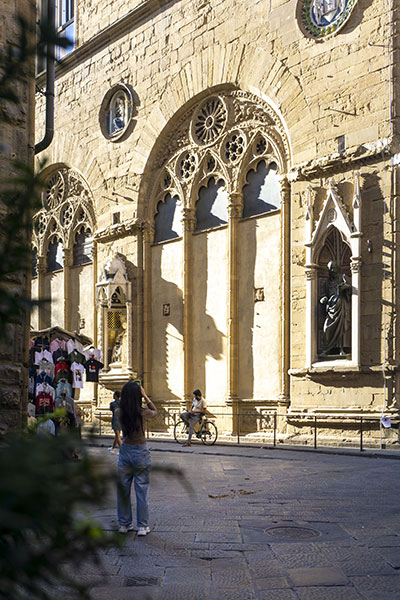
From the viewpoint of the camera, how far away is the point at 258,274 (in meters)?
22.2

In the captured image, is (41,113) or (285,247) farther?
(41,113)

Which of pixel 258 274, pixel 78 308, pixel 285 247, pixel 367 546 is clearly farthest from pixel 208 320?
pixel 367 546

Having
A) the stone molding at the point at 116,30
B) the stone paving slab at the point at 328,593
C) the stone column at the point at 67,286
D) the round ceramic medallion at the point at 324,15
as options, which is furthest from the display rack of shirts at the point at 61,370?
the stone column at the point at 67,286

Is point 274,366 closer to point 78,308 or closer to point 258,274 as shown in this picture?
point 258,274

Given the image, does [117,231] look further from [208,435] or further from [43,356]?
[43,356]

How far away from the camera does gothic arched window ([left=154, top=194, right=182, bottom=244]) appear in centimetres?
2539

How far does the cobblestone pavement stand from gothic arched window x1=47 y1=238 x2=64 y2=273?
66.0ft

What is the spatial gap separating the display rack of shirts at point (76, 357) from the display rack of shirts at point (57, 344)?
238 millimetres

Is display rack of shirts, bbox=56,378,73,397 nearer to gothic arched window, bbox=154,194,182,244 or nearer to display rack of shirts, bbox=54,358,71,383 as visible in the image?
display rack of shirts, bbox=54,358,71,383

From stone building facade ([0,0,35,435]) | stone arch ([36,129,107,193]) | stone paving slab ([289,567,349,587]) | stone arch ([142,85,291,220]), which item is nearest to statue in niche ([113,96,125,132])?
stone arch ([36,129,107,193])

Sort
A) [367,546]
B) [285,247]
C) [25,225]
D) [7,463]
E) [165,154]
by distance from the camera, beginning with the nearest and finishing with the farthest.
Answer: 1. [7,463]
2. [25,225]
3. [367,546]
4. [285,247]
5. [165,154]

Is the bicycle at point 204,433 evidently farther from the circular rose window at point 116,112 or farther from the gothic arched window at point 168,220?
the circular rose window at point 116,112

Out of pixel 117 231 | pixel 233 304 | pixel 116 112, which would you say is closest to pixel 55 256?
pixel 117 231

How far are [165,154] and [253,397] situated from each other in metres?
9.37
